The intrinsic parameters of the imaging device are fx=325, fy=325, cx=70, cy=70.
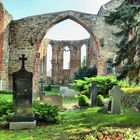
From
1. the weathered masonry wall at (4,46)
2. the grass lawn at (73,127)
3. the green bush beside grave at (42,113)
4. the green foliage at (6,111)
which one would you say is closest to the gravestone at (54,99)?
the grass lawn at (73,127)

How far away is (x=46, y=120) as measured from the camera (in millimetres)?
9820

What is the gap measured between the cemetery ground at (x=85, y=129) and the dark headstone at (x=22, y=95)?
1.61 ft

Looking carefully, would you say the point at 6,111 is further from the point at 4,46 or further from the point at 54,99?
the point at 4,46

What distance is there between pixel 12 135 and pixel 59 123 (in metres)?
2.05

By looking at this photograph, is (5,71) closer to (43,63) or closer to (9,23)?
(9,23)

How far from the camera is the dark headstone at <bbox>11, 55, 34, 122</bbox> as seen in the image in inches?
368

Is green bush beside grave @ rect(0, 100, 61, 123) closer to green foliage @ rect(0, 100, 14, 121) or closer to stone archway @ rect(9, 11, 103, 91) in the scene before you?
green foliage @ rect(0, 100, 14, 121)

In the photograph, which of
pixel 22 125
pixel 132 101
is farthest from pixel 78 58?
pixel 22 125

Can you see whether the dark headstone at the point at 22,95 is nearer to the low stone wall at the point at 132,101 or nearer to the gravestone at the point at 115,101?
the gravestone at the point at 115,101

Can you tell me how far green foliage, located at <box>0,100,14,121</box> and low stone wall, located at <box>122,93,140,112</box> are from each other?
16.3 feet

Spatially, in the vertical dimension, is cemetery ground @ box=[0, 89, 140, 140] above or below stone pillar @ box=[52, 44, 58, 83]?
below

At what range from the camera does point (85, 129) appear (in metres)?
8.65

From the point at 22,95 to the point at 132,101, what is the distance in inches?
210

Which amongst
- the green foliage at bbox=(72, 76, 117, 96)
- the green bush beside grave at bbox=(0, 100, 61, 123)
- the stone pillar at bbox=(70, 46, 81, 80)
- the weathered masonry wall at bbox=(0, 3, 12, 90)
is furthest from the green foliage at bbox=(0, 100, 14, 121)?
the stone pillar at bbox=(70, 46, 81, 80)
